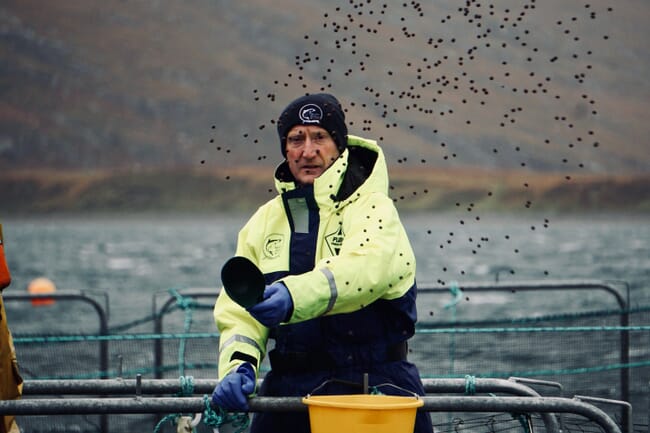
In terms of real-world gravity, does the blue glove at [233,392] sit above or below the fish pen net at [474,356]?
above

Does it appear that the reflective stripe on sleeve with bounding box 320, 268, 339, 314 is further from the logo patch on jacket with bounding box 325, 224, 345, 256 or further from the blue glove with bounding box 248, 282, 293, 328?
the logo patch on jacket with bounding box 325, 224, 345, 256

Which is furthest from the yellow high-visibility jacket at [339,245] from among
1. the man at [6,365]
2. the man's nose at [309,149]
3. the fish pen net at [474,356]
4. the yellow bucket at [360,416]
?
the fish pen net at [474,356]

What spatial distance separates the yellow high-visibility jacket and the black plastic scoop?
0.67 ft

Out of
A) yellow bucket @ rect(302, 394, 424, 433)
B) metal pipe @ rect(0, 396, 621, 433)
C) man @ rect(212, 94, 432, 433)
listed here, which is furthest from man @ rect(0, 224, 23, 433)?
yellow bucket @ rect(302, 394, 424, 433)

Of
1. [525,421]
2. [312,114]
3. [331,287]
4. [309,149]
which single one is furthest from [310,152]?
[525,421]

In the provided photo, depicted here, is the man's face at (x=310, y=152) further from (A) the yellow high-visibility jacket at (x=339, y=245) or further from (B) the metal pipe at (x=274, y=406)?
(B) the metal pipe at (x=274, y=406)

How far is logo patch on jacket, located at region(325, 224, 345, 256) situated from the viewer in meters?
3.97

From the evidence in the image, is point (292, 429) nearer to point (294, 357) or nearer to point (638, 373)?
point (294, 357)

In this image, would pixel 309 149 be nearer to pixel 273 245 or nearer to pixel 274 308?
pixel 273 245

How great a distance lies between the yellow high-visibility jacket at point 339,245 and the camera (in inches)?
147

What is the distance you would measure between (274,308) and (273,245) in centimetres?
62

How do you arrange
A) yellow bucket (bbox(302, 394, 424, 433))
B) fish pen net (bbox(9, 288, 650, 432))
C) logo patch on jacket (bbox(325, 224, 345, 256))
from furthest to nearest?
fish pen net (bbox(9, 288, 650, 432)) → logo patch on jacket (bbox(325, 224, 345, 256)) → yellow bucket (bbox(302, 394, 424, 433))

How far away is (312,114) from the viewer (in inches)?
160

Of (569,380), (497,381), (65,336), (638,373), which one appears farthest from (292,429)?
(638,373)
